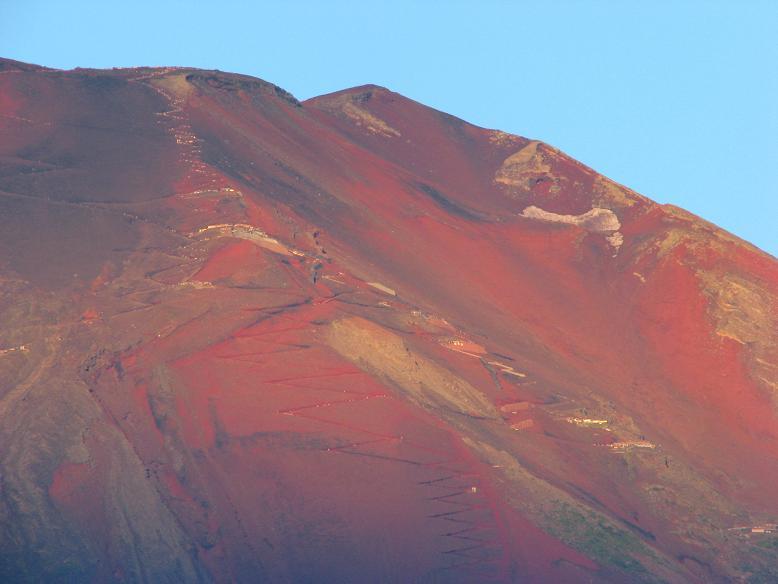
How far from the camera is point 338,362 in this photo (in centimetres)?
3069

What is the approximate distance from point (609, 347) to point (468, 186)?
10419 mm

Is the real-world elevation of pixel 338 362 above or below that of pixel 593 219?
below

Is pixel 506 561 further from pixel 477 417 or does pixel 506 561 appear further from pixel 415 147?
pixel 415 147

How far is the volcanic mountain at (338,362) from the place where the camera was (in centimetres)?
2728

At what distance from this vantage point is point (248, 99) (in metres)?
44.7

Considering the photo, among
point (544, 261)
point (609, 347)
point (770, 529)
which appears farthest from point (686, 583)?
point (544, 261)

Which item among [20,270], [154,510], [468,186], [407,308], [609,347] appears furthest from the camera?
[468,186]

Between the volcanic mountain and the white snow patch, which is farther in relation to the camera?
the white snow patch

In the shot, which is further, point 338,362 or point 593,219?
point 593,219

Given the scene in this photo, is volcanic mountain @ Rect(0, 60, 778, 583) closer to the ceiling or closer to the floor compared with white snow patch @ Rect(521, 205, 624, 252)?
closer to the floor

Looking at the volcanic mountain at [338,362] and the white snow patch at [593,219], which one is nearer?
the volcanic mountain at [338,362]

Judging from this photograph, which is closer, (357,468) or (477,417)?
(357,468)

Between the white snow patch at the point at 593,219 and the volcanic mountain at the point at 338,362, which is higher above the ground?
the white snow patch at the point at 593,219

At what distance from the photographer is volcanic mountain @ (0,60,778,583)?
89.5ft
